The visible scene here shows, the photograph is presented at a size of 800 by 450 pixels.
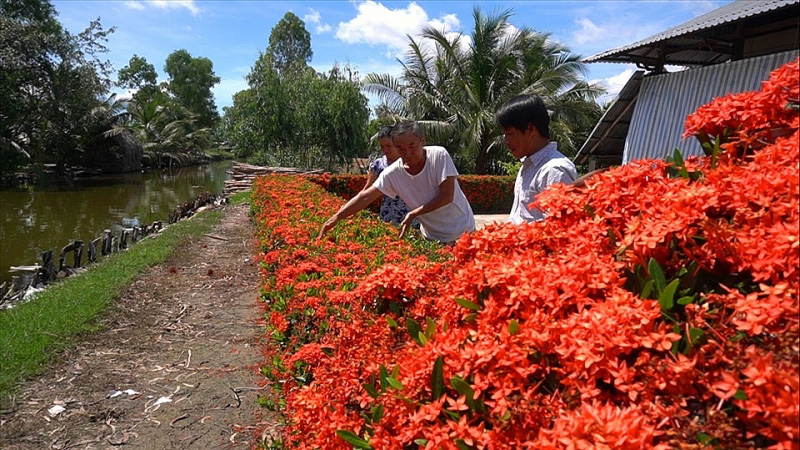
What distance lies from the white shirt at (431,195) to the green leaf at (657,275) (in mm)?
2459

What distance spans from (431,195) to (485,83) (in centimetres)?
1847

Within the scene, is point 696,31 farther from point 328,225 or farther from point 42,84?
point 42,84

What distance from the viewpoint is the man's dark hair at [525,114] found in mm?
2596

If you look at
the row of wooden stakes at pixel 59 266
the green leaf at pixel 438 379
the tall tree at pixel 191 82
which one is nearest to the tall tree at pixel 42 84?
the row of wooden stakes at pixel 59 266

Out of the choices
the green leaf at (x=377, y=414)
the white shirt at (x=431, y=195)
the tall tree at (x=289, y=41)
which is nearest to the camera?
the green leaf at (x=377, y=414)

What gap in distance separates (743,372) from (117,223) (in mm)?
19464

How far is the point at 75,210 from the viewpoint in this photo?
2012cm

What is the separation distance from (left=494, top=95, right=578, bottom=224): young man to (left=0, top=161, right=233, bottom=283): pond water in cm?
1141

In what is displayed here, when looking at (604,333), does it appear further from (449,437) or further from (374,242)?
(374,242)

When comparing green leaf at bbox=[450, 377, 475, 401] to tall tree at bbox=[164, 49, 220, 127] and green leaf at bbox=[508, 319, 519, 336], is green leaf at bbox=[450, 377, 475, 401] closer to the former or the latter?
green leaf at bbox=[508, 319, 519, 336]

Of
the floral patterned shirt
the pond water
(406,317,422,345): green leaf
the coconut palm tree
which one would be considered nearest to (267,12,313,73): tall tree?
the pond water

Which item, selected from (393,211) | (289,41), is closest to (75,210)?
(393,211)

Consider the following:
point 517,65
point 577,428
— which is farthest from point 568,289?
point 517,65

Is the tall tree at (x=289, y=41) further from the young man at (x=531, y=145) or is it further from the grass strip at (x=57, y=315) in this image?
the young man at (x=531, y=145)
